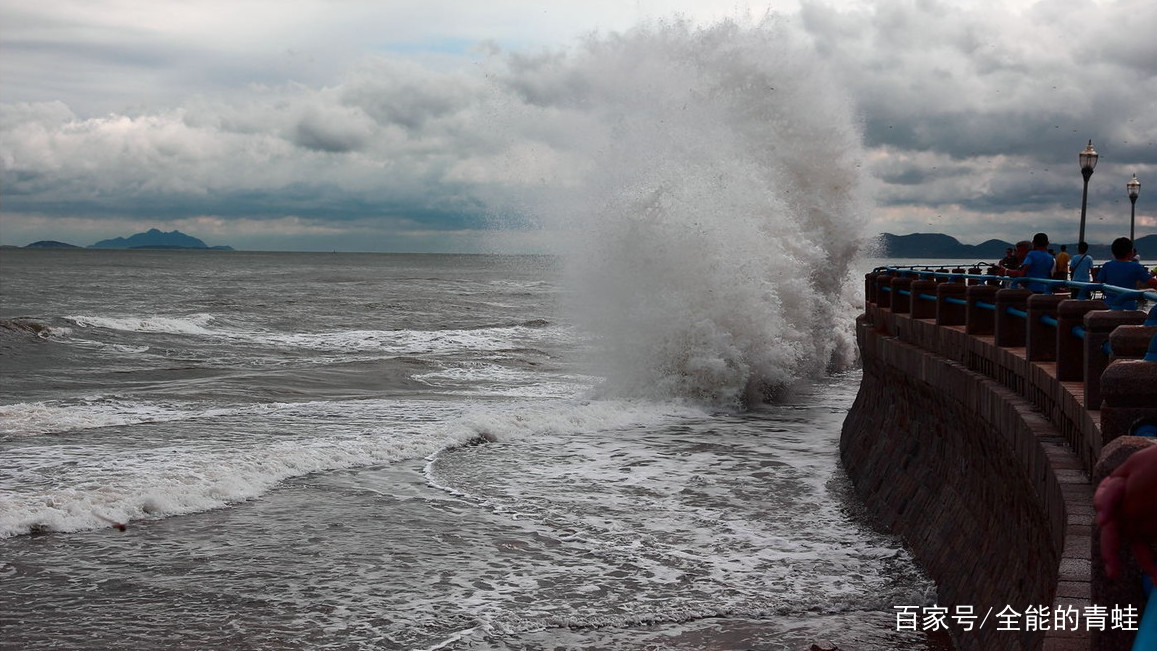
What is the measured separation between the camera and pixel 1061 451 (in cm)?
579

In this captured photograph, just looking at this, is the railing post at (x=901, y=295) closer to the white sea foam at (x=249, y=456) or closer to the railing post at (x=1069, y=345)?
the white sea foam at (x=249, y=456)

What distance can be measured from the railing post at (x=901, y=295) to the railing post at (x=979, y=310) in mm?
3615

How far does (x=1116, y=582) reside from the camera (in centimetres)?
309

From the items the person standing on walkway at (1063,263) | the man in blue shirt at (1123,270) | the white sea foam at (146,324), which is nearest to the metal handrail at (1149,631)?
the man in blue shirt at (1123,270)

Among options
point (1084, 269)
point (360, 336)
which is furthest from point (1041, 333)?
point (360, 336)

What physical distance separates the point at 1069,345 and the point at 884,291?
826cm

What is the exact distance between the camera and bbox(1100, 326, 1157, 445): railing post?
4.15m

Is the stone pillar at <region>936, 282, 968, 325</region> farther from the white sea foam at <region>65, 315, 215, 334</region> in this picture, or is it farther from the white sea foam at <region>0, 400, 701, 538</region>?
the white sea foam at <region>65, 315, 215, 334</region>

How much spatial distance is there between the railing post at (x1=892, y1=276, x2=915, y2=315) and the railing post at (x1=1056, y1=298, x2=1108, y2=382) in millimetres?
6752

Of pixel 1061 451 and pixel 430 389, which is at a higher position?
pixel 1061 451

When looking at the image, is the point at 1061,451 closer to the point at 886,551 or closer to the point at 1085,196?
the point at 886,551

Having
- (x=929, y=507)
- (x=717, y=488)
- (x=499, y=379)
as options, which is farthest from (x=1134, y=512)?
(x=499, y=379)

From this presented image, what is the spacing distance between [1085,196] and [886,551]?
38.6ft

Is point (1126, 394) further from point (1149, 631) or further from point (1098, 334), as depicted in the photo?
point (1149, 631)
